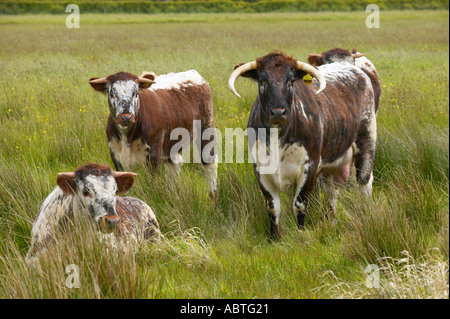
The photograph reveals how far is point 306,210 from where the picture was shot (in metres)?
6.21

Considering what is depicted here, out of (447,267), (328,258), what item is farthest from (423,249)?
(328,258)

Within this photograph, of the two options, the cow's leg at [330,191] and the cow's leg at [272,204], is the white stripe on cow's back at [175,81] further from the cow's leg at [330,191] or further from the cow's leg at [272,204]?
the cow's leg at [272,204]

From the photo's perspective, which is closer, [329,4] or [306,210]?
[306,210]

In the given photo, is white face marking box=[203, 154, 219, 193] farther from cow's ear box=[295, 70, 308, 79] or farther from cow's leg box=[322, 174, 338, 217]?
cow's ear box=[295, 70, 308, 79]

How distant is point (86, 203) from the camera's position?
513cm

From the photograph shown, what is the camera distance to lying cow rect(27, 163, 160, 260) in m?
5.04

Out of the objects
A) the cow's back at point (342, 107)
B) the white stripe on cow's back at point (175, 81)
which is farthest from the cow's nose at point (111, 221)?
the white stripe on cow's back at point (175, 81)


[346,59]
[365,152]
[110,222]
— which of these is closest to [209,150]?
[365,152]

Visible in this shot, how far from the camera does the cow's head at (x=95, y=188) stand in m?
5.03

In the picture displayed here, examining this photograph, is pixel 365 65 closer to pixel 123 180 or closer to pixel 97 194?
pixel 123 180

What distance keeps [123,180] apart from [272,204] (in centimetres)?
157

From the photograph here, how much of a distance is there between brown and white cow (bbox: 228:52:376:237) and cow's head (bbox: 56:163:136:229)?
1.50 meters

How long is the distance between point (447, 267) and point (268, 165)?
7.56 ft
